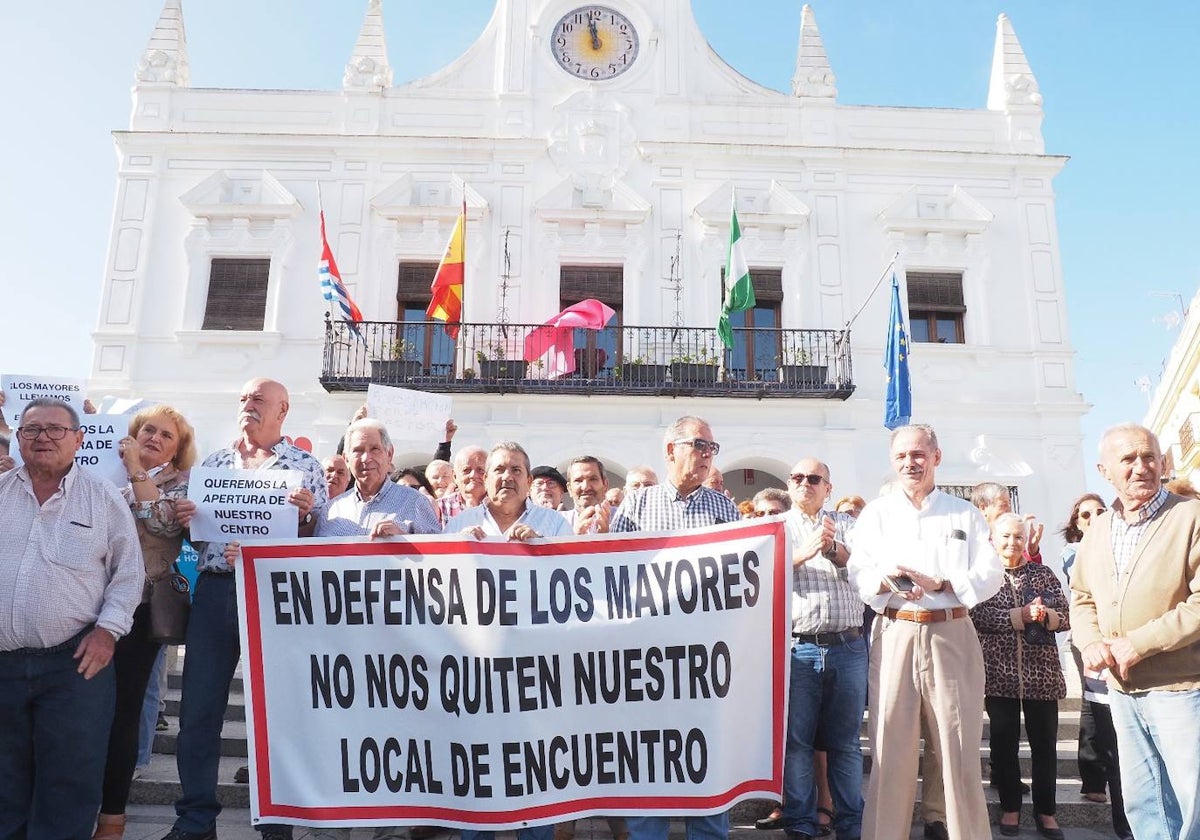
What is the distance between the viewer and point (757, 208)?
47.8 ft

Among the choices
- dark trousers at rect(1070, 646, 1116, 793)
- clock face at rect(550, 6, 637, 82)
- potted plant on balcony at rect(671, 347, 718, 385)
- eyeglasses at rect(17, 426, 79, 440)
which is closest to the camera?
eyeglasses at rect(17, 426, 79, 440)

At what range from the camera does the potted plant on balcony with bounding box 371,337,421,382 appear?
13297 millimetres

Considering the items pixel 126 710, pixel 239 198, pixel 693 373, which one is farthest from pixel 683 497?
pixel 239 198

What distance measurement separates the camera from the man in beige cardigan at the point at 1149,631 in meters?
3.43

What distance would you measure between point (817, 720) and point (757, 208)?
1132 cm

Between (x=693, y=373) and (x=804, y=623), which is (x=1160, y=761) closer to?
(x=804, y=623)

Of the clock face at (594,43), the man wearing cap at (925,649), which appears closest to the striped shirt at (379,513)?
the man wearing cap at (925,649)

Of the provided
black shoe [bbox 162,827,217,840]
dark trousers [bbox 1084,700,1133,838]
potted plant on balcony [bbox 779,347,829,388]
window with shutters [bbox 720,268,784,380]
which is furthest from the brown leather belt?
window with shutters [bbox 720,268,784,380]

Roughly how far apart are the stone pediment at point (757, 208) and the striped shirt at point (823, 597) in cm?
1055

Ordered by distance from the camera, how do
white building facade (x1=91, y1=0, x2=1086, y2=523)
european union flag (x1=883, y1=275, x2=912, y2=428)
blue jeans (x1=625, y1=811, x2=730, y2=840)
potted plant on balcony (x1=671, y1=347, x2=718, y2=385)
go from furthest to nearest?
white building facade (x1=91, y1=0, x2=1086, y2=523) < potted plant on balcony (x1=671, y1=347, x2=718, y2=385) < european union flag (x1=883, y1=275, x2=912, y2=428) < blue jeans (x1=625, y1=811, x2=730, y2=840)

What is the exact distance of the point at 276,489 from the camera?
412cm

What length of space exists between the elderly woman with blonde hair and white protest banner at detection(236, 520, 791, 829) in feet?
1.54

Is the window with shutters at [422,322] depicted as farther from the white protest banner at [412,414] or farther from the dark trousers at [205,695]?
the dark trousers at [205,695]

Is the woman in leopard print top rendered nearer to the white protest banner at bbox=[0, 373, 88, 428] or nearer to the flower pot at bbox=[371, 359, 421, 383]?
the white protest banner at bbox=[0, 373, 88, 428]
